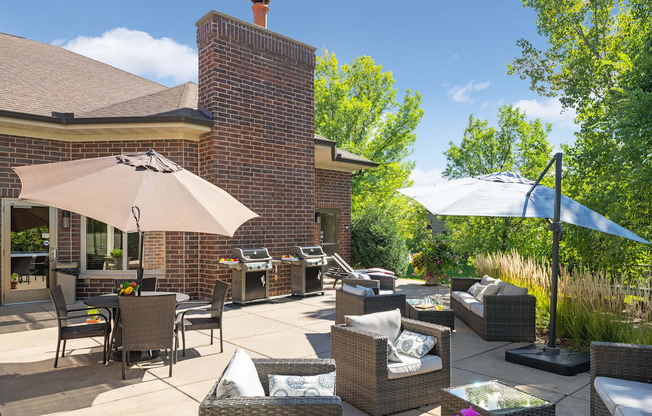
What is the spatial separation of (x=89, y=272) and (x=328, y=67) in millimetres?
22529

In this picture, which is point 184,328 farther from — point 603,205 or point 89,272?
point 603,205

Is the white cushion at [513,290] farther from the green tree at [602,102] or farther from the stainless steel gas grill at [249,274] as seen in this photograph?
the stainless steel gas grill at [249,274]

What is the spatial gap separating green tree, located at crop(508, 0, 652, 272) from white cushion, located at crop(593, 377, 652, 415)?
5.29 meters

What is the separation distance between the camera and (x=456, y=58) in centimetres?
2125

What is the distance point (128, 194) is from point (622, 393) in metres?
4.85

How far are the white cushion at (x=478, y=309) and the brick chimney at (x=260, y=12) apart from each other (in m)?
8.69

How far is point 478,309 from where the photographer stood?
689 centimetres

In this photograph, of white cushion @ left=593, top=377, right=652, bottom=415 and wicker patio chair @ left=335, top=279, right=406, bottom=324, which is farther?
wicker patio chair @ left=335, top=279, right=406, bottom=324

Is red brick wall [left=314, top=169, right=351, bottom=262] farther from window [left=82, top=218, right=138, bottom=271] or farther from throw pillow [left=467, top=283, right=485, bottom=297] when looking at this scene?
throw pillow [left=467, top=283, right=485, bottom=297]

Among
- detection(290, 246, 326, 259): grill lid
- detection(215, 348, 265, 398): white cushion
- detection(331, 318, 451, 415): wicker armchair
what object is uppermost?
detection(290, 246, 326, 259): grill lid

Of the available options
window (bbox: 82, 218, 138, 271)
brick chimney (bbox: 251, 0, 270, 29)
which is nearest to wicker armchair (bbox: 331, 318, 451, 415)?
window (bbox: 82, 218, 138, 271)

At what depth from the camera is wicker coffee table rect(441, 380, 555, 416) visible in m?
3.00

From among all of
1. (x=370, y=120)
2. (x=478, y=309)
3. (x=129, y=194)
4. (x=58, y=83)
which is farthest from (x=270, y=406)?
(x=370, y=120)

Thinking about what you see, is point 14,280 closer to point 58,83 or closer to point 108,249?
point 108,249
